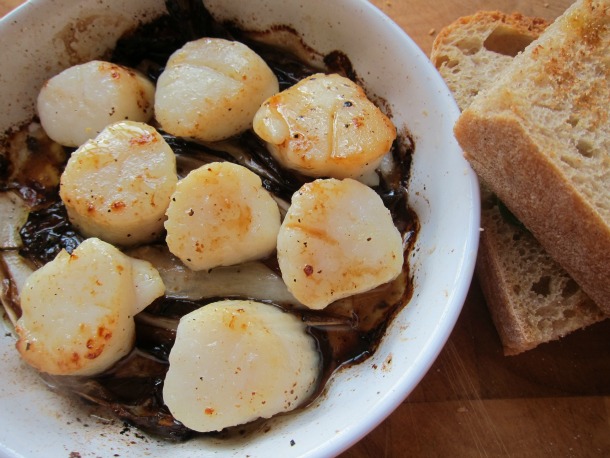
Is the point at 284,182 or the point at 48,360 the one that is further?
the point at 284,182

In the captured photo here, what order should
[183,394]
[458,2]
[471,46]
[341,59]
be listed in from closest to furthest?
[183,394], [341,59], [471,46], [458,2]

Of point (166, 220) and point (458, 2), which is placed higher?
point (458, 2)

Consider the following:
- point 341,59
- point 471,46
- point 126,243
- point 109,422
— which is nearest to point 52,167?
point 126,243

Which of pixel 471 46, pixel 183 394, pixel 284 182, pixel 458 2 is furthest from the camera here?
pixel 458 2

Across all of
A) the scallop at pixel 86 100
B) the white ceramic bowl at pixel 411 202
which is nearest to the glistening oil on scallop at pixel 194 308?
the white ceramic bowl at pixel 411 202

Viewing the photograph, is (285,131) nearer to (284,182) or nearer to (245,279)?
(284,182)

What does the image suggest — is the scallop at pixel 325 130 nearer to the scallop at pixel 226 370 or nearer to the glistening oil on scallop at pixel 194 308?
the glistening oil on scallop at pixel 194 308

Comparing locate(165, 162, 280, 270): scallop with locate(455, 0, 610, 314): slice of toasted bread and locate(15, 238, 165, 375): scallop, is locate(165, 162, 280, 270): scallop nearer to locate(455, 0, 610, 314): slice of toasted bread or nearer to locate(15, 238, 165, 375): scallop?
locate(15, 238, 165, 375): scallop
